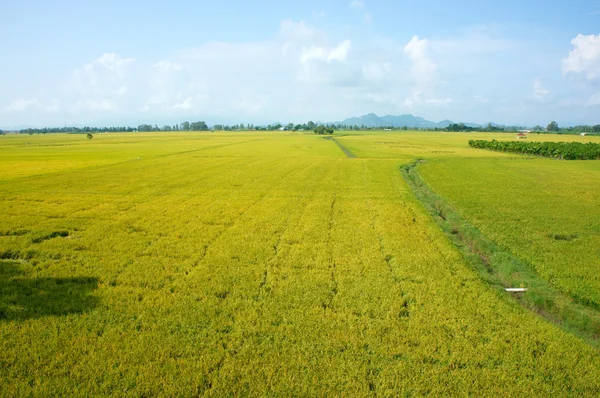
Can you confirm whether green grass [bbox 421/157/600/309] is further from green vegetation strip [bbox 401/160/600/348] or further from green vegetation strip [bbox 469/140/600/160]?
green vegetation strip [bbox 469/140/600/160]

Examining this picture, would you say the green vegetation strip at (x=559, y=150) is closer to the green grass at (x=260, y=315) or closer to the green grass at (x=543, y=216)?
the green grass at (x=543, y=216)

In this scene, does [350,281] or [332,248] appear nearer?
[350,281]

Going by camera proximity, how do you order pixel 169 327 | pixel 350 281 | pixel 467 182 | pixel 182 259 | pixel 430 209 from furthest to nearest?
1. pixel 467 182
2. pixel 430 209
3. pixel 182 259
4. pixel 350 281
5. pixel 169 327

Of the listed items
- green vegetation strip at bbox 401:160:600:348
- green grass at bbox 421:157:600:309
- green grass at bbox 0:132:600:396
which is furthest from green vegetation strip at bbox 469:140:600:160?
green grass at bbox 0:132:600:396

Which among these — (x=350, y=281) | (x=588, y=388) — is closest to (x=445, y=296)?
(x=350, y=281)

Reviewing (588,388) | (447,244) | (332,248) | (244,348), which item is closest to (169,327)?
(244,348)

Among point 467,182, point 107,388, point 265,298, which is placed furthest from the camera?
point 467,182

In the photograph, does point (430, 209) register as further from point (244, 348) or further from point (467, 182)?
point (244, 348)

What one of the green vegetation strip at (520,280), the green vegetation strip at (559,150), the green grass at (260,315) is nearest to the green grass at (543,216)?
the green vegetation strip at (520,280)
